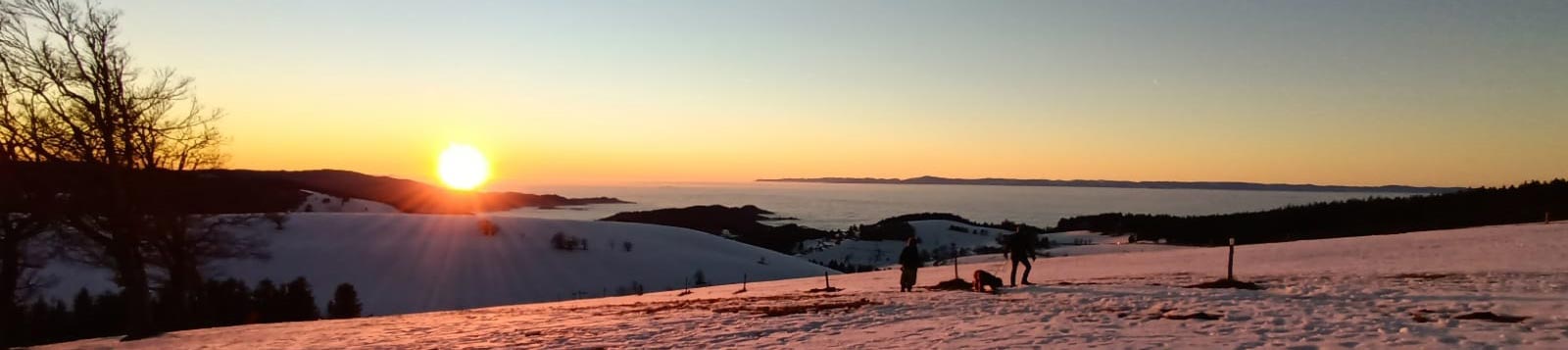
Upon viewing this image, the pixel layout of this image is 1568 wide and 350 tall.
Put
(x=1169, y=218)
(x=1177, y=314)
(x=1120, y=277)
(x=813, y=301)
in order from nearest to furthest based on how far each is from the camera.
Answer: (x=1177, y=314) < (x=813, y=301) < (x=1120, y=277) < (x=1169, y=218)

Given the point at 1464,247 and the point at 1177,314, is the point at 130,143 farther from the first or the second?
the point at 1464,247

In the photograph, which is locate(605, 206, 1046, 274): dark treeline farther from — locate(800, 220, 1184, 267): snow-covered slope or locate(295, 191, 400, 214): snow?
locate(295, 191, 400, 214): snow

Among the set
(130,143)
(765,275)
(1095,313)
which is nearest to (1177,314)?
(1095,313)

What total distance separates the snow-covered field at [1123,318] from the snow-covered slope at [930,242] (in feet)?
173

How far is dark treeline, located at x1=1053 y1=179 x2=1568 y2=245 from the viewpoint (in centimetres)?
3991

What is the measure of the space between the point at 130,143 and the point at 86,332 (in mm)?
19322

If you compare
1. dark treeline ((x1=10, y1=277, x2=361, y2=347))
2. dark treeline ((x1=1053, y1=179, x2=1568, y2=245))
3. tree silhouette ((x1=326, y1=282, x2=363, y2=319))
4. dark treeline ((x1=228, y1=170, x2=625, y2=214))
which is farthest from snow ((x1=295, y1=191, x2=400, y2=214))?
dark treeline ((x1=1053, y1=179, x2=1568, y2=245))

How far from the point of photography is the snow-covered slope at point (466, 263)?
2210 inches

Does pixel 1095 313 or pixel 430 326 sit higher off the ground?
pixel 1095 313

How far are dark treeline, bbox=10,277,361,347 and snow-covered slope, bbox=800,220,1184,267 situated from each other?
175 feet

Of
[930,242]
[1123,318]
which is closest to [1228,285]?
[1123,318]

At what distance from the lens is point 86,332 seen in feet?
96.8

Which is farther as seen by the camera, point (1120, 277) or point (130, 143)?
point (1120, 277)

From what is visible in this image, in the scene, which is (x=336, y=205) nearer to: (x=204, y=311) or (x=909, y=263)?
(x=204, y=311)
